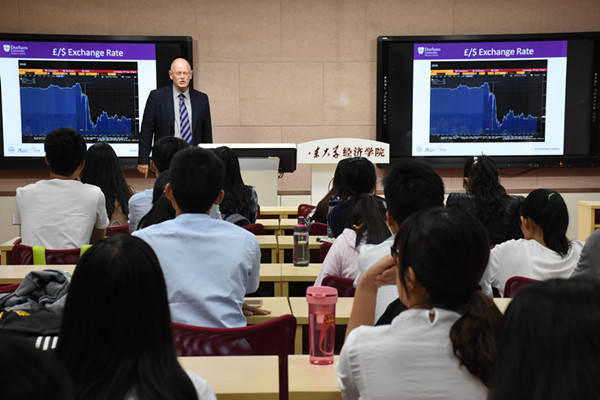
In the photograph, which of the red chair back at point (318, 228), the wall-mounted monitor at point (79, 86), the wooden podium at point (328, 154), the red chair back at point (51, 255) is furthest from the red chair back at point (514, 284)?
the wall-mounted monitor at point (79, 86)

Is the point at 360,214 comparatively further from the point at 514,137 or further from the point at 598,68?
the point at 598,68

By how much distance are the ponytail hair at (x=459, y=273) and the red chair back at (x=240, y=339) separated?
1.77 ft

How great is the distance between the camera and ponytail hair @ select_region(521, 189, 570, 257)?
2.98m

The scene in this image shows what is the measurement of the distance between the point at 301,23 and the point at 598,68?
3335 mm

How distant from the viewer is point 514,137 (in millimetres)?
7277

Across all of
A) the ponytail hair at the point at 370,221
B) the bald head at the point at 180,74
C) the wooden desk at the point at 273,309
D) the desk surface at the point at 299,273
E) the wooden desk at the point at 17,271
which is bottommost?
the wooden desk at the point at 273,309

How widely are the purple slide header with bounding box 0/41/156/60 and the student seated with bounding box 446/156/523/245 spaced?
13.8 feet

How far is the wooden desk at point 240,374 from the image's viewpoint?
5.15 feet

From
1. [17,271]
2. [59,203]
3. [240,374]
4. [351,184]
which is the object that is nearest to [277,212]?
[351,184]

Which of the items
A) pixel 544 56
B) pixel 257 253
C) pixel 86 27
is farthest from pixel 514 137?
pixel 257 253

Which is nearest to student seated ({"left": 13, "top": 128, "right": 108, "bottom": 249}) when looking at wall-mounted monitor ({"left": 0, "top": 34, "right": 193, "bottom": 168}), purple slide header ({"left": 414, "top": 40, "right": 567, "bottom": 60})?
wall-mounted monitor ({"left": 0, "top": 34, "right": 193, "bottom": 168})

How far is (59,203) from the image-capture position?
357cm

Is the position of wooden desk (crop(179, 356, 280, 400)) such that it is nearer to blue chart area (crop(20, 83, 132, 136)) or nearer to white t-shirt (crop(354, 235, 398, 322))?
white t-shirt (crop(354, 235, 398, 322))

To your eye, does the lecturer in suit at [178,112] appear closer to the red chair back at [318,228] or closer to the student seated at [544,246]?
the red chair back at [318,228]
